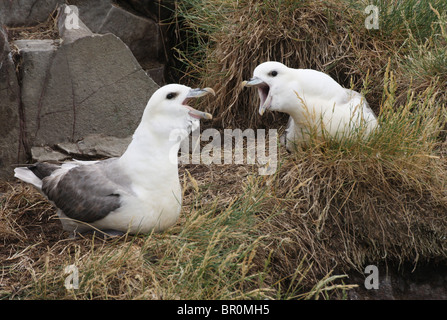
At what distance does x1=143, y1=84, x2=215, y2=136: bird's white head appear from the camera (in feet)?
11.8

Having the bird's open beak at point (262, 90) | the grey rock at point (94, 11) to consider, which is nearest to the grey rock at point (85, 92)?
the grey rock at point (94, 11)

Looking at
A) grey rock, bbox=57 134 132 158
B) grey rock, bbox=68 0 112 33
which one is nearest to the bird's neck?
grey rock, bbox=57 134 132 158

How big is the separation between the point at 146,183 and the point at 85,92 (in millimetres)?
1579

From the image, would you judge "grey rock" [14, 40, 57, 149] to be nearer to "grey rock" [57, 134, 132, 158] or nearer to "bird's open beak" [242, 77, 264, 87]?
"grey rock" [57, 134, 132, 158]

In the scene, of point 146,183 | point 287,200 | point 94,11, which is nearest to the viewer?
point 146,183

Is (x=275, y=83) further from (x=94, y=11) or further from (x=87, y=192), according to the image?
(x=94, y=11)

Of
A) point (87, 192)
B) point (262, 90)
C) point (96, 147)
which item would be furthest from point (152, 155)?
point (96, 147)

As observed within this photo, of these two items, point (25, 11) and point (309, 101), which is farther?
point (25, 11)

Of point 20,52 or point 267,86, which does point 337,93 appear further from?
point 20,52

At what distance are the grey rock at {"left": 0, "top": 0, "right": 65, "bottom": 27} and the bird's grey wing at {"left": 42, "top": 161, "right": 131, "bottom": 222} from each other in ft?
6.35

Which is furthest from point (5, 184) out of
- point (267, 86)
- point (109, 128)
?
point (267, 86)

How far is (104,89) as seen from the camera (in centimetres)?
493

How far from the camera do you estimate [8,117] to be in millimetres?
4660

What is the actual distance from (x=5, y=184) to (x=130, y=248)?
60.1 inches
